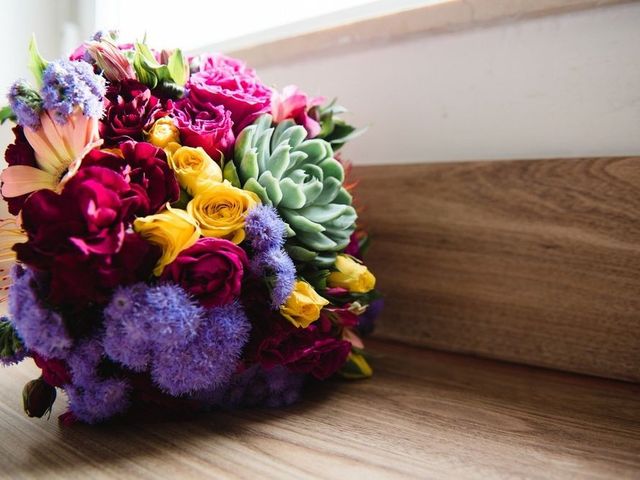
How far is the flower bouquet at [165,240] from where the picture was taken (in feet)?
1.26

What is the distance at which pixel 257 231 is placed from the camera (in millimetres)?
437

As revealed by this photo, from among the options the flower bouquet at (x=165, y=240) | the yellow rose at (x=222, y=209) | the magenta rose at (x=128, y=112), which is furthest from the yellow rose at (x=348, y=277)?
the magenta rose at (x=128, y=112)

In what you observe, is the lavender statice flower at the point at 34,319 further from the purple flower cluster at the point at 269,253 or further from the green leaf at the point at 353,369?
the green leaf at the point at 353,369

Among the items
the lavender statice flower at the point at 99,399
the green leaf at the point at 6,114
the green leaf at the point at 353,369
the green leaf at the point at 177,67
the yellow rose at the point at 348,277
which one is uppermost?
the green leaf at the point at 177,67

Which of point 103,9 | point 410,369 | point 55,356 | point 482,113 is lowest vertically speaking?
point 410,369

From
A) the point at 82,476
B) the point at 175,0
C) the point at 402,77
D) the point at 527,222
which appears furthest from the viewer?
the point at 175,0

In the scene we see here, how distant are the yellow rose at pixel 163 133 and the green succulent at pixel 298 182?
0.05m

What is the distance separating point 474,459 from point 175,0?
937 millimetres

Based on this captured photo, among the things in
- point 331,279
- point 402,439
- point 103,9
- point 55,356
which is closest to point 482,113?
point 331,279

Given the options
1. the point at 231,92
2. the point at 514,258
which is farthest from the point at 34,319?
the point at 514,258

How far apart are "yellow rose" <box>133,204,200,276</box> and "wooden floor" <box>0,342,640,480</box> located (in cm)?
14

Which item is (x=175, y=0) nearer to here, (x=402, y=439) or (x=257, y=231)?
(x=257, y=231)

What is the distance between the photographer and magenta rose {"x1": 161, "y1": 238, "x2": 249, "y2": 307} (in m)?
0.40

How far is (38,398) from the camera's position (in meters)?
0.45
